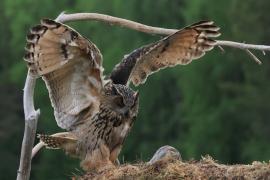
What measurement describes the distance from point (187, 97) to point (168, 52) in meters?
34.8

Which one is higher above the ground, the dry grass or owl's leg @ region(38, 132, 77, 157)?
owl's leg @ region(38, 132, 77, 157)

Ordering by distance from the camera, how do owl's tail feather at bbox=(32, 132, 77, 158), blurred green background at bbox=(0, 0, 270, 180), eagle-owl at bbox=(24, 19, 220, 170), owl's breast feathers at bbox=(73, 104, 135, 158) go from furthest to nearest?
blurred green background at bbox=(0, 0, 270, 180) → owl's breast feathers at bbox=(73, 104, 135, 158) → owl's tail feather at bbox=(32, 132, 77, 158) → eagle-owl at bbox=(24, 19, 220, 170)

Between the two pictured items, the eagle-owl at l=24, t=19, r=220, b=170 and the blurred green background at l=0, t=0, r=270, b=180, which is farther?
the blurred green background at l=0, t=0, r=270, b=180

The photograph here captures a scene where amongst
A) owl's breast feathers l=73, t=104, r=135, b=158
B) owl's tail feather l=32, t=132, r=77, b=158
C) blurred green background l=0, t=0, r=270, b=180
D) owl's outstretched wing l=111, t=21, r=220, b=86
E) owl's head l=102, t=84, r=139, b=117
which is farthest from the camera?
blurred green background l=0, t=0, r=270, b=180

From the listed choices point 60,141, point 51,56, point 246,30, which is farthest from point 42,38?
point 246,30

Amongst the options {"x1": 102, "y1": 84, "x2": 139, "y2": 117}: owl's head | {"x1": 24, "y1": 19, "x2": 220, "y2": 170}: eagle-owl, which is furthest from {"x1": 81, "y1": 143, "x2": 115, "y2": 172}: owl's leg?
{"x1": 102, "y1": 84, "x2": 139, "y2": 117}: owl's head

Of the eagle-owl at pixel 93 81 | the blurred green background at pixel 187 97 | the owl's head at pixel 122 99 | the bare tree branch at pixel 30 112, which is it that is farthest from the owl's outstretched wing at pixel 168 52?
the blurred green background at pixel 187 97

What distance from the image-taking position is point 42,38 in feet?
34.4

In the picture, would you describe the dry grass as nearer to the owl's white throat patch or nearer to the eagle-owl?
the eagle-owl

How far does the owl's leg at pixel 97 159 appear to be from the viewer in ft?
37.3

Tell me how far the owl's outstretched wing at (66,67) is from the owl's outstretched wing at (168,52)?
40cm

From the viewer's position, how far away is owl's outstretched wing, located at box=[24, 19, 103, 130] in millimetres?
10484

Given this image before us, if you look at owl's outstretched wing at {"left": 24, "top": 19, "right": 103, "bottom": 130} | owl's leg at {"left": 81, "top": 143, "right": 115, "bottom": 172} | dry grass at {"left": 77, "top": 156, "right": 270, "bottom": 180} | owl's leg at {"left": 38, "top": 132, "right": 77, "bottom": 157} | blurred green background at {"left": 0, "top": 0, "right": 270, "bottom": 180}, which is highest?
blurred green background at {"left": 0, "top": 0, "right": 270, "bottom": 180}

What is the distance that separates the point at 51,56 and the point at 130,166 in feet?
4.36
